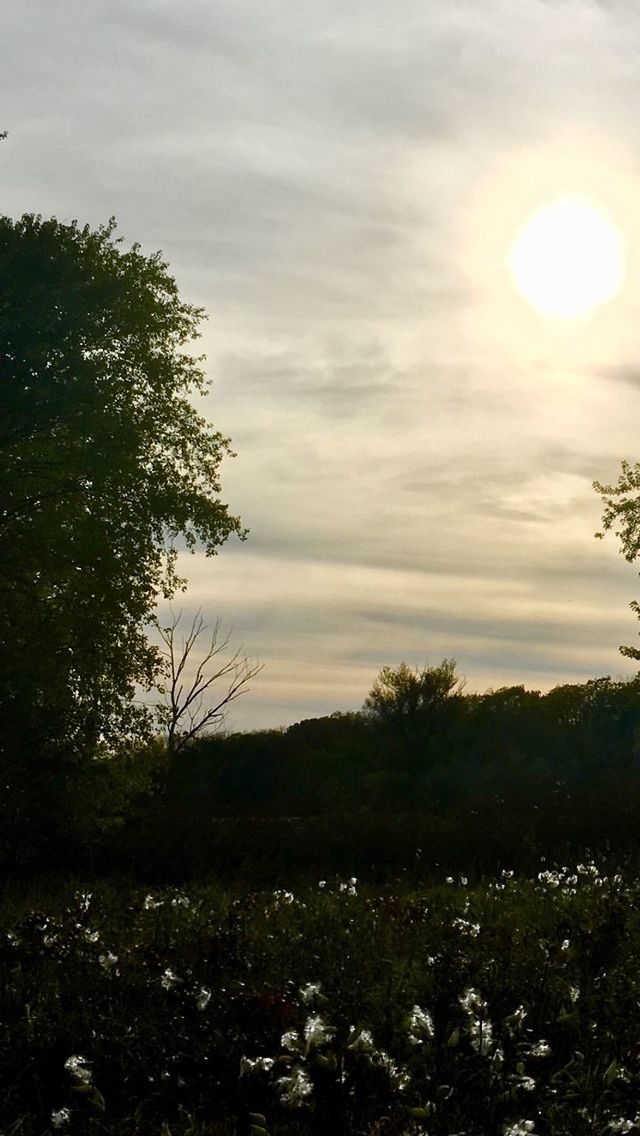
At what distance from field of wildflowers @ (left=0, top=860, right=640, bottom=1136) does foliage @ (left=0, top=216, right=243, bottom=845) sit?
775 centimetres

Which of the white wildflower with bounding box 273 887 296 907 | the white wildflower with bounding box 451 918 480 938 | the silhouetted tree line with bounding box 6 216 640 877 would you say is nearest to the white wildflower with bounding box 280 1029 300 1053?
the white wildflower with bounding box 451 918 480 938

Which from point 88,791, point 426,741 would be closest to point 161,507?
point 88,791

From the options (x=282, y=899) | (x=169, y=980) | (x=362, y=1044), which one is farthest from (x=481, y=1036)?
(x=282, y=899)

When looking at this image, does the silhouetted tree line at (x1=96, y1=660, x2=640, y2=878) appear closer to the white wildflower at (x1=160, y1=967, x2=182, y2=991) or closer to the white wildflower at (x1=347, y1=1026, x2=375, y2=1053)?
the white wildflower at (x1=160, y1=967, x2=182, y2=991)

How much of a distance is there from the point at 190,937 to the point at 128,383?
12.5m

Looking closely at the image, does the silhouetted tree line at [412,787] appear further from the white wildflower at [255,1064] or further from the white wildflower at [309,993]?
the white wildflower at [255,1064]

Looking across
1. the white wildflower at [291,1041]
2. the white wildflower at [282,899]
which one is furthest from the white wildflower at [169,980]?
the white wildflower at [282,899]

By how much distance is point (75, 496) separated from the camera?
19.6 m

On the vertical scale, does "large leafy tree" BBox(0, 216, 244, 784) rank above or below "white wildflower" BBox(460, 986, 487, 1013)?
above

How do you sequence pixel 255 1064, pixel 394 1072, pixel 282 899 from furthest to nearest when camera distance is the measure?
pixel 282 899, pixel 394 1072, pixel 255 1064

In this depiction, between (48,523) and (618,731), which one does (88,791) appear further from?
(618,731)

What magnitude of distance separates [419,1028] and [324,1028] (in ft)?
2.17

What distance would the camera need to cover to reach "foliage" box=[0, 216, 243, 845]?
18.4 m

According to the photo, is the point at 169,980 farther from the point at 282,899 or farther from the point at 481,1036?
the point at 282,899
